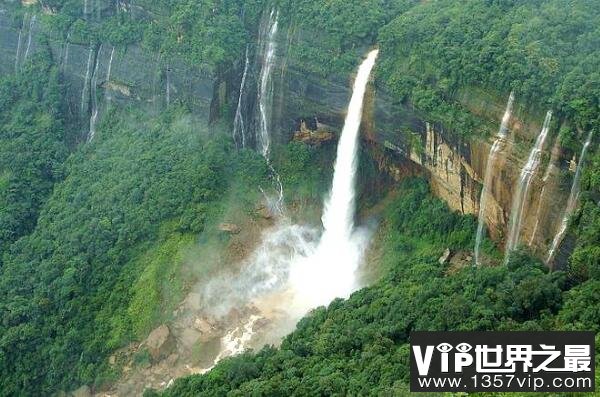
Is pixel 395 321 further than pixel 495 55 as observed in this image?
No

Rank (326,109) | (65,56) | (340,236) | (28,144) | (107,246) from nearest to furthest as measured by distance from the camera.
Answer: (107,246)
(340,236)
(326,109)
(28,144)
(65,56)

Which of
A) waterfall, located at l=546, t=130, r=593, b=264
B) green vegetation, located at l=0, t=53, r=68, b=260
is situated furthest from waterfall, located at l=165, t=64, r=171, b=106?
waterfall, located at l=546, t=130, r=593, b=264

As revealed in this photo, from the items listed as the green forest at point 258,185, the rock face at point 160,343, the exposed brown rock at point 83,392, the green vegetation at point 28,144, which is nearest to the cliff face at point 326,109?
the green forest at point 258,185

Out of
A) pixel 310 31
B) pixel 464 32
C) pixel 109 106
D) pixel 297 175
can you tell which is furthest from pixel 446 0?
pixel 109 106

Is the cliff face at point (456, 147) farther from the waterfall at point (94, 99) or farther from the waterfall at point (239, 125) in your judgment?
the waterfall at point (94, 99)

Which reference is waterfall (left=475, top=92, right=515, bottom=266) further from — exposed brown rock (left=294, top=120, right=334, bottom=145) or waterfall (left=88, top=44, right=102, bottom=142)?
waterfall (left=88, top=44, right=102, bottom=142)

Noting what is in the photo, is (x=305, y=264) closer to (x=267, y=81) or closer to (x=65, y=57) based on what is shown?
(x=267, y=81)

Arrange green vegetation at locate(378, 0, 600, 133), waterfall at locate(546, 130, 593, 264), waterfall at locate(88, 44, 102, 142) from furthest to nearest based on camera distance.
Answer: waterfall at locate(88, 44, 102, 142) → green vegetation at locate(378, 0, 600, 133) → waterfall at locate(546, 130, 593, 264)

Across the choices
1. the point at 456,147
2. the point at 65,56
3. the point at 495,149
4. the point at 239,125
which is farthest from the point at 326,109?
→ the point at 65,56
